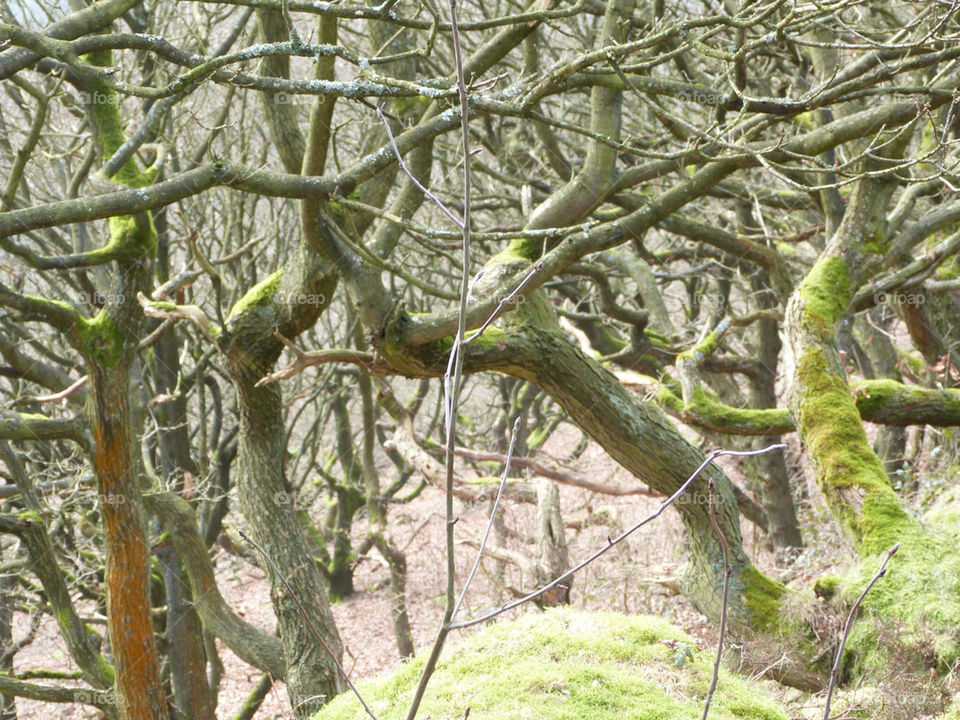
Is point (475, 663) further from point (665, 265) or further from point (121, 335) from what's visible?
point (665, 265)

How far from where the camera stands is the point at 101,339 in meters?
6.26

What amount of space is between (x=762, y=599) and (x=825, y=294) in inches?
89.5

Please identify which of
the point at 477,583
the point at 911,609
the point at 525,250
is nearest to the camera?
the point at 911,609

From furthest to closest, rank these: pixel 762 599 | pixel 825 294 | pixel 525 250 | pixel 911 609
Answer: pixel 825 294 < pixel 525 250 < pixel 762 599 < pixel 911 609

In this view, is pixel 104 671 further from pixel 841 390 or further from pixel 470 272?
pixel 841 390

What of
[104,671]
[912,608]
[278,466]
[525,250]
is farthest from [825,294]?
[104,671]

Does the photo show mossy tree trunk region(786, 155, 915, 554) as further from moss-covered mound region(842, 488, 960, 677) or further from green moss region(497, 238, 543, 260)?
green moss region(497, 238, 543, 260)

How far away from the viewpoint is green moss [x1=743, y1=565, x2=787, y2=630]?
571cm

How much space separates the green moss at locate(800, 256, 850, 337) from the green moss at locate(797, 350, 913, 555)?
22 cm

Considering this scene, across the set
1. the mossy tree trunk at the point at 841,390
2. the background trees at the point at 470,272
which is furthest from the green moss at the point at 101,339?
the mossy tree trunk at the point at 841,390

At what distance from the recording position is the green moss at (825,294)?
6.34m

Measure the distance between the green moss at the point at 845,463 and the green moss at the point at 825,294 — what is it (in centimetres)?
22

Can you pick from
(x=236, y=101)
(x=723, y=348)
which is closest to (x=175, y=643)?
(x=723, y=348)

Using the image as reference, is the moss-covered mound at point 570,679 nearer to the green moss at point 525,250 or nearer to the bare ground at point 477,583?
the bare ground at point 477,583
